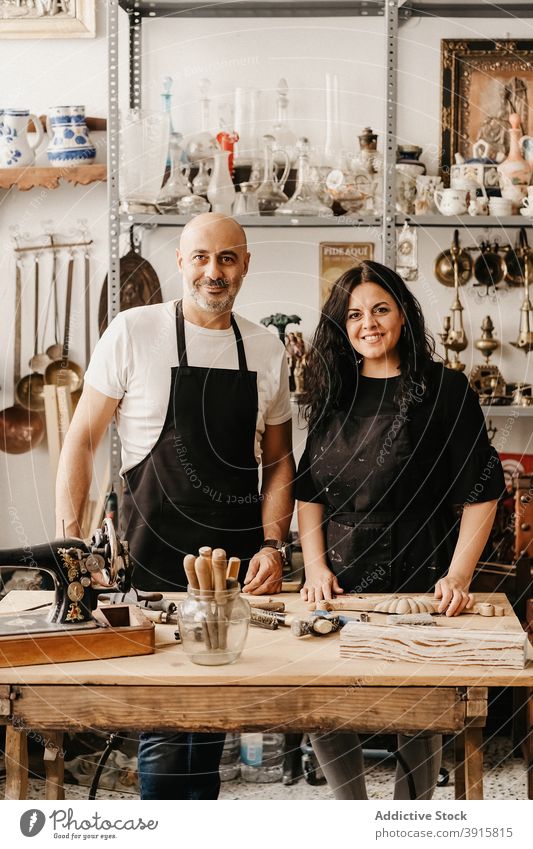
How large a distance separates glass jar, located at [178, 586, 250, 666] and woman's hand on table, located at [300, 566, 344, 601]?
405mm

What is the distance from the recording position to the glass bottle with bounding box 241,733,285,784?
127 inches

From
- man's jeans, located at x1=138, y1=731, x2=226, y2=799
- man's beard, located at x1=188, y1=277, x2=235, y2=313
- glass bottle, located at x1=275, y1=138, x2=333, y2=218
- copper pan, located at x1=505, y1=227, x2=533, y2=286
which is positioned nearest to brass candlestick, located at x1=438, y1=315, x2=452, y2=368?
copper pan, located at x1=505, y1=227, x2=533, y2=286

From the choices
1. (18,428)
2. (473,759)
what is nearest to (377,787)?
(473,759)

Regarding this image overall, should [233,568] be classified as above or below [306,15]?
below

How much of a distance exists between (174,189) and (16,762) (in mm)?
1955

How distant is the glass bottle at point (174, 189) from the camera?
3258 millimetres

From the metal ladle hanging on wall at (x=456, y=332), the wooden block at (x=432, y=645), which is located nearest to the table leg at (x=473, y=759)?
the wooden block at (x=432, y=645)

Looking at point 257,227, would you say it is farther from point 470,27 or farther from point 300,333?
point 470,27

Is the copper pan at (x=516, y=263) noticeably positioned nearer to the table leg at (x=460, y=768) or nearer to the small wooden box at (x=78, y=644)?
the table leg at (x=460, y=768)

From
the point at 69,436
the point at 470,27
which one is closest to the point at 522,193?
the point at 470,27

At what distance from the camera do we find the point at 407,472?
2.38 meters

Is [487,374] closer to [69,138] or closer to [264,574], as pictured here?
[264,574]

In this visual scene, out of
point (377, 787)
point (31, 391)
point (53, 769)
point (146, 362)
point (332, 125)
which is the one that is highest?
point (332, 125)

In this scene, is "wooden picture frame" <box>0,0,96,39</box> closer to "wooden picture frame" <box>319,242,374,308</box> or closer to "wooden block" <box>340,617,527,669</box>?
"wooden picture frame" <box>319,242,374,308</box>
